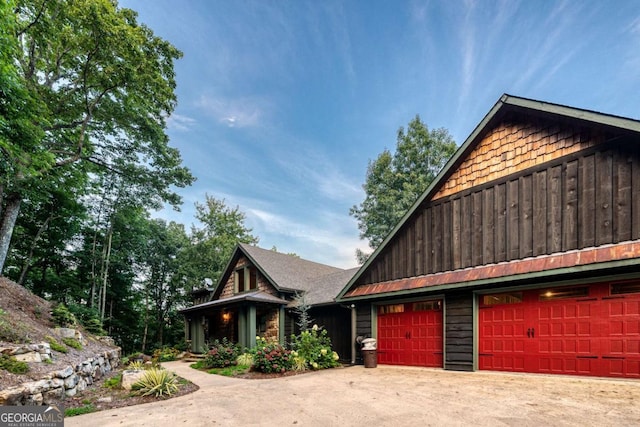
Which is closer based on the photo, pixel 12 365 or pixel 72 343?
pixel 12 365

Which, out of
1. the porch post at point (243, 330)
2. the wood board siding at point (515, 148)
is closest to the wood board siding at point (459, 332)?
the wood board siding at point (515, 148)

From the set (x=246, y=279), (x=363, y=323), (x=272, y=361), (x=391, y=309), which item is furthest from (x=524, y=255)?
(x=246, y=279)

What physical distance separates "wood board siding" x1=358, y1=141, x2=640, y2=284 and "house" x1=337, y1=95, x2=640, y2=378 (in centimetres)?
2

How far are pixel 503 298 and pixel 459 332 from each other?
142cm

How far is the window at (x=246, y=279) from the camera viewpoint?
15.9 m

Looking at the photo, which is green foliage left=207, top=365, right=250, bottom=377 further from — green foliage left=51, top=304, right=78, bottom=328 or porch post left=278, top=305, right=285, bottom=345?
green foliage left=51, top=304, right=78, bottom=328

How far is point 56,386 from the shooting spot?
218 inches

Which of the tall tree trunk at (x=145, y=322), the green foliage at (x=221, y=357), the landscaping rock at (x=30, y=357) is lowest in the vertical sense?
the tall tree trunk at (x=145, y=322)

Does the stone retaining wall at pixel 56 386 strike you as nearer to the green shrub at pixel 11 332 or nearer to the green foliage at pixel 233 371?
the green shrub at pixel 11 332

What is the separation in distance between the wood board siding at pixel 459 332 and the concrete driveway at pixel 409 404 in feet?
2.62

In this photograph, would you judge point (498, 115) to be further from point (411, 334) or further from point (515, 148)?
point (411, 334)

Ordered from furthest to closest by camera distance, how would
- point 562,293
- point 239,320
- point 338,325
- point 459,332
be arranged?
point 239,320 → point 338,325 → point 459,332 → point 562,293

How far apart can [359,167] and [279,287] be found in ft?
48.4

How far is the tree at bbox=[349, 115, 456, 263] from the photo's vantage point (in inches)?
933
